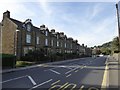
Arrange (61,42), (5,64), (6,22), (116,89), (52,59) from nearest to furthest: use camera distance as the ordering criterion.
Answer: (116,89) < (5,64) < (6,22) < (52,59) < (61,42)

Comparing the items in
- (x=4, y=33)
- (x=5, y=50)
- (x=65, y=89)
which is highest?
(x=4, y=33)

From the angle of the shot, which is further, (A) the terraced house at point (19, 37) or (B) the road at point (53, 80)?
(A) the terraced house at point (19, 37)

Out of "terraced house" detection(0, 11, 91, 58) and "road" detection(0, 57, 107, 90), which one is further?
"terraced house" detection(0, 11, 91, 58)

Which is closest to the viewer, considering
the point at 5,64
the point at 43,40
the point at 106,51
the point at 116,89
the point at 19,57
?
the point at 116,89

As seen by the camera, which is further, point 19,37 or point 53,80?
point 19,37

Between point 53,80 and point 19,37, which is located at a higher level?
point 19,37

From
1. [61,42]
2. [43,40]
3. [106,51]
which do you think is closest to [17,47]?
[43,40]

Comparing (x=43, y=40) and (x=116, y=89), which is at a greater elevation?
(x=43, y=40)

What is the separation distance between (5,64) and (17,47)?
1727 centimetres

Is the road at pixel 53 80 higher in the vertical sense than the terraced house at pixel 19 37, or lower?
lower

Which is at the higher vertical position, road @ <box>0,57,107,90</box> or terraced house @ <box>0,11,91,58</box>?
terraced house @ <box>0,11,91,58</box>

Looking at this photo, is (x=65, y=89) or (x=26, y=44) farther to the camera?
(x=26, y=44)

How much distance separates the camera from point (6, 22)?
151ft

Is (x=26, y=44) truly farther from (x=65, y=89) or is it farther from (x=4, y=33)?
(x=65, y=89)
